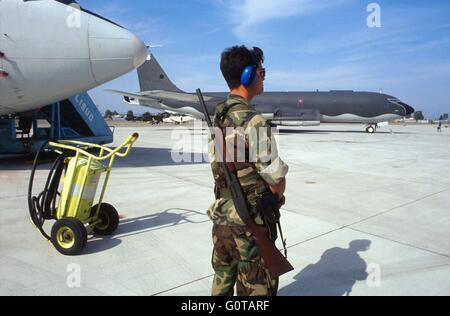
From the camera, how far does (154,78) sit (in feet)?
108

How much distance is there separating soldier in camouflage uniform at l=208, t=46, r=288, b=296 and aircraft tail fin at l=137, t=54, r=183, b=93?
31662mm

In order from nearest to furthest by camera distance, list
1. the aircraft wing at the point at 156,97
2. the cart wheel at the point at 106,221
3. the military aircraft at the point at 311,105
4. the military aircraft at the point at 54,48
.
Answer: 1. the cart wheel at the point at 106,221
2. the military aircraft at the point at 54,48
3. the military aircraft at the point at 311,105
4. the aircraft wing at the point at 156,97

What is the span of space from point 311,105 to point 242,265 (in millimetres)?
27527

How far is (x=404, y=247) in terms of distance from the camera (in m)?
4.26

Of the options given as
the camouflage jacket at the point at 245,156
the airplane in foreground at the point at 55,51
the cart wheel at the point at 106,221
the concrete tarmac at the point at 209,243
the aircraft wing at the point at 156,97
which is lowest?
the concrete tarmac at the point at 209,243

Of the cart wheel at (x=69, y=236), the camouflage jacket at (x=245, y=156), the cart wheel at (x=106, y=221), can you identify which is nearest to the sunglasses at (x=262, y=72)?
the camouflage jacket at (x=245, y=156)

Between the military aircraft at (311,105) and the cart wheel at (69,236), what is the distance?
2408 cm

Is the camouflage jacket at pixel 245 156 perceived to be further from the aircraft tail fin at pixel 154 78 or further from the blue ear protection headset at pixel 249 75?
the aircraft tail fin at pixel 154 78

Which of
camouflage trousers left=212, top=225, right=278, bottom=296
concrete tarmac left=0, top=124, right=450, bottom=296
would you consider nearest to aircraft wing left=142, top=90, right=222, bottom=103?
concrete tarmac left=0, top=124, right=450, bottom=296

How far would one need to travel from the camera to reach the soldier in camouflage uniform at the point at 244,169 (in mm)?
2279

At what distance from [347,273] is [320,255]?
0.48m

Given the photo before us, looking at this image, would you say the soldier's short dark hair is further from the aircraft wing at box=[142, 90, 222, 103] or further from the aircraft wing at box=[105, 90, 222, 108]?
the aircraft wing at box=[105, 90, 222, 108]
